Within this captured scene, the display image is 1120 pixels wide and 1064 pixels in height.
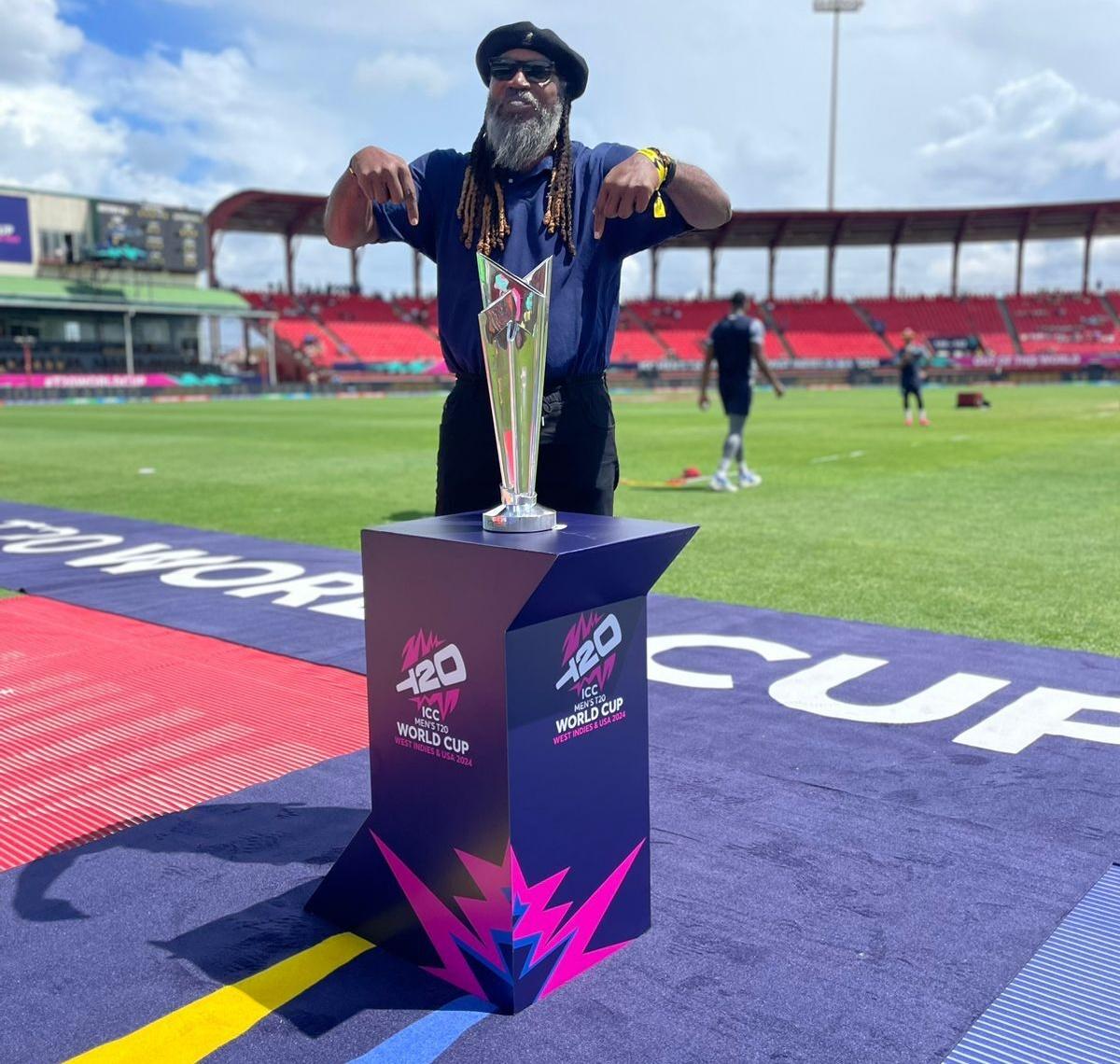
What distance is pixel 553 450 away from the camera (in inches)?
105

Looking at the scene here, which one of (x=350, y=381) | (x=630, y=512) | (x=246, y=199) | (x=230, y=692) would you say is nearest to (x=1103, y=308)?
(x=350, y=381)

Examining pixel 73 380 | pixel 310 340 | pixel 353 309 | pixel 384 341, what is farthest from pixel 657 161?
pixel 353 309

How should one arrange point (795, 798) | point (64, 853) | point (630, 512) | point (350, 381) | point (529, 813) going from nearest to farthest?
point (529, 813) < point (64, 853) < point (795, 798) < point (630, 512) < point (350, 381)

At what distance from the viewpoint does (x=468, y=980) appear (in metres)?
2.07

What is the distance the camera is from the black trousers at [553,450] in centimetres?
265

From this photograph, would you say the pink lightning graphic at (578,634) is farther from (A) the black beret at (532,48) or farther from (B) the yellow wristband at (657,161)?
(A) the black beret at (532,48)

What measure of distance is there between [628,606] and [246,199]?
57827 millimetres

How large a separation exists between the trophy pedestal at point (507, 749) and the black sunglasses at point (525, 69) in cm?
110

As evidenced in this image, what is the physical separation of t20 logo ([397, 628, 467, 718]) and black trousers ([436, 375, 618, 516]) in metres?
0.65

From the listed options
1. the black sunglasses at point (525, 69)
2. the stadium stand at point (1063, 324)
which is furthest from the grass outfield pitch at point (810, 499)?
the stadium stand at point (1063, 324)

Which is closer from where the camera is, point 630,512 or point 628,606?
point 628,606

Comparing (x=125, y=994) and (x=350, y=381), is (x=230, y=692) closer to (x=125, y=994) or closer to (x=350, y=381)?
(x=125, y=994)

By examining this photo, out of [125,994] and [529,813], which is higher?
[529,813]

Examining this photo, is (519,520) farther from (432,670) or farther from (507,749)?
(507,749)
